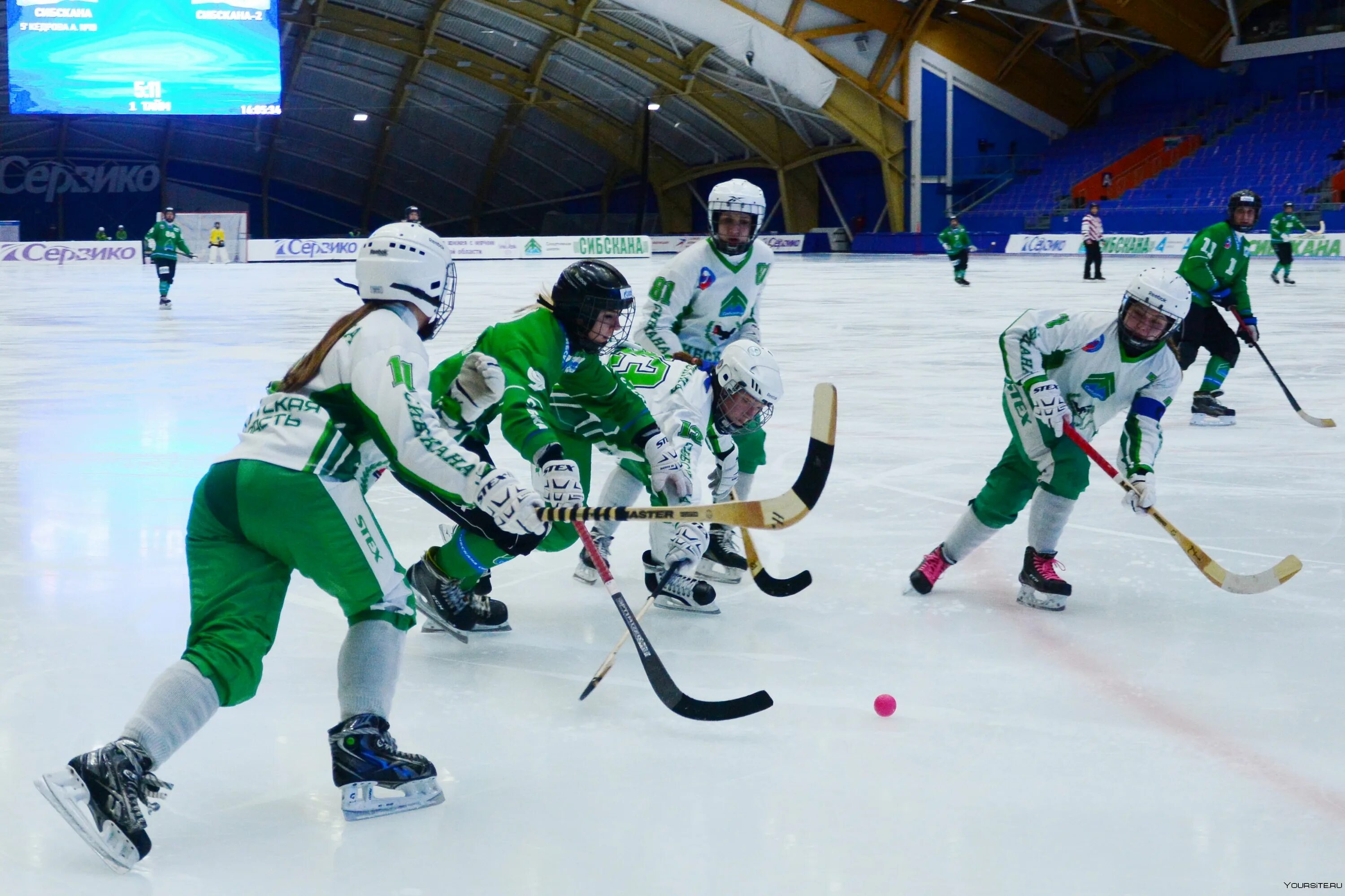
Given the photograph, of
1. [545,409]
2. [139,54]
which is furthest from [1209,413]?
[139,54]

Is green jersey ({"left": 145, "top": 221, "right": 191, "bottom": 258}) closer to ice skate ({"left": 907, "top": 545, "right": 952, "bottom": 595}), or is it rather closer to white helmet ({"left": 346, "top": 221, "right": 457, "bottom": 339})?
ice skate ({"left": 907, "top": 545, "right": 952, "bottom": 595})

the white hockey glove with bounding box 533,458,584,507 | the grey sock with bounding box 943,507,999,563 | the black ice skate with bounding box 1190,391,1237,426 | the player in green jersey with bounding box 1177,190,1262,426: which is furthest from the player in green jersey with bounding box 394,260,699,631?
the player in green jersey with bounding box 1177,190,1262,426

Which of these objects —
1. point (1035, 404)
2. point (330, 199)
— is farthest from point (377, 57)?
point (1035, 404)

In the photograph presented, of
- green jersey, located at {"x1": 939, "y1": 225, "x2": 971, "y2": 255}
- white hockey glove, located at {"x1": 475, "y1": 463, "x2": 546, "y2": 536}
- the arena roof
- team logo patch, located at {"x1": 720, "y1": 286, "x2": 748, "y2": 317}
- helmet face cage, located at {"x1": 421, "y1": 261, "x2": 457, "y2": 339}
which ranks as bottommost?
white hockey glove, located at {"x1": 475, "y1": 463, "x2": 546, "y2": 536}

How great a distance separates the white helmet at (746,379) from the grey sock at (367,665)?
1498mm

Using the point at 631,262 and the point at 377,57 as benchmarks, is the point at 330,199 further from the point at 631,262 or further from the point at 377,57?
the point at 631,262

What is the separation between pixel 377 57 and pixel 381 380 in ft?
134

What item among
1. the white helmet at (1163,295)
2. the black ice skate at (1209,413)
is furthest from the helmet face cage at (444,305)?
the black ice skate at (1209,413)

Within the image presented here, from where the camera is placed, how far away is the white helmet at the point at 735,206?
16.5 feet

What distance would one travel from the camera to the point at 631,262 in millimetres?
31688

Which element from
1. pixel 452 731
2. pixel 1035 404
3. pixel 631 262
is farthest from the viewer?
pixel 631 262

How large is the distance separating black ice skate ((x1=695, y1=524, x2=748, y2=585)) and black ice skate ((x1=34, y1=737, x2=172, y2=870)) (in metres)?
2.34

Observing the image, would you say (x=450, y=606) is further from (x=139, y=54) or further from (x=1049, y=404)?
(x=139, y=54)

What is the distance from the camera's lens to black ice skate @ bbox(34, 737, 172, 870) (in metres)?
2.23
